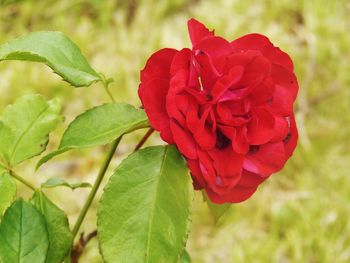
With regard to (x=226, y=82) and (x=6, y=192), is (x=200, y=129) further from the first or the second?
(x=6, y=192)

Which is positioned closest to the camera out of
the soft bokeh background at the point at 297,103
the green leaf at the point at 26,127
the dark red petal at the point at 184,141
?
the dark red petal at the point at 184,141

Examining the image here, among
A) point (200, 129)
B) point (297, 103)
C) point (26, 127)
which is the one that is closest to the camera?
point (200, 129)

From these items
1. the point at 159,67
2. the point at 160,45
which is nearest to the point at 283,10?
the point at 160,45

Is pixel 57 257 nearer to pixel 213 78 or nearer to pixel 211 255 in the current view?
pixel 213 78

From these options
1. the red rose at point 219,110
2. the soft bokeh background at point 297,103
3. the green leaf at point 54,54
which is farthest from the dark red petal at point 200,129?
the soft bokeh background at point 297,103

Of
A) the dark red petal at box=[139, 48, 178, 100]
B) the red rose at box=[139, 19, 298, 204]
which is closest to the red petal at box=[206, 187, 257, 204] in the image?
the red rose at box=[139, 19, 298, 204]

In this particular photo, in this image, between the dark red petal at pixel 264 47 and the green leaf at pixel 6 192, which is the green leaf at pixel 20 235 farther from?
the dark red petal at pixel 264 47

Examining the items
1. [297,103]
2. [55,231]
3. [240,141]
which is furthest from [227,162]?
[297,103]
